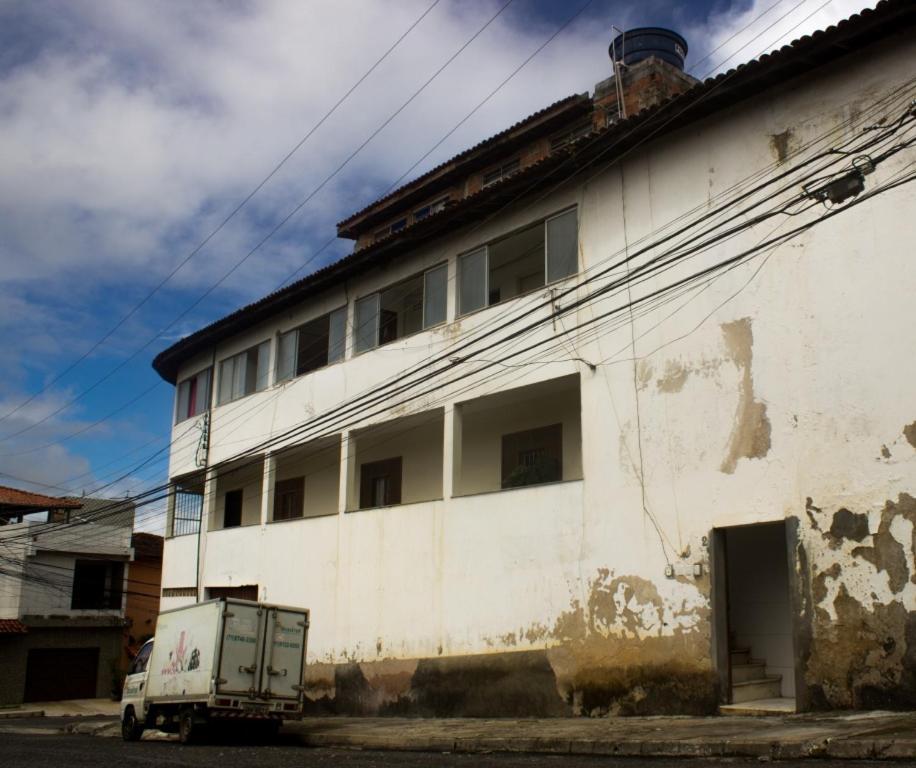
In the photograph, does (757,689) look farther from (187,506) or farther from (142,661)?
(187,506)

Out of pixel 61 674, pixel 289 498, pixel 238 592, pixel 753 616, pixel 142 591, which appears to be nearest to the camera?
pixel 753 616

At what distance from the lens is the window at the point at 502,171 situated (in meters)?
27.0

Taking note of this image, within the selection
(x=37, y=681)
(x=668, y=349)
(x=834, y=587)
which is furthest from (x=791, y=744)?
(x=37, y=681)

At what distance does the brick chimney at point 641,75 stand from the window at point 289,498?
12.4m

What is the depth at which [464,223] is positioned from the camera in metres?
19.6

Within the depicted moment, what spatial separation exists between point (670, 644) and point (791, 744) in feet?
16.6

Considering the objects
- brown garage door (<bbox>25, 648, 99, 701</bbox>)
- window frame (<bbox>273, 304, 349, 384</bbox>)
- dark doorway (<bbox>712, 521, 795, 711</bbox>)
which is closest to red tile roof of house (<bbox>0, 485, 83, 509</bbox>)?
brown garage door (<bbox>25, 648, 99, 701</bbox>)

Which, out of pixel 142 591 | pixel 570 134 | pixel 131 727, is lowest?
pixel 131 727

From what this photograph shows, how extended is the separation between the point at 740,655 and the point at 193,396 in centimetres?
1918

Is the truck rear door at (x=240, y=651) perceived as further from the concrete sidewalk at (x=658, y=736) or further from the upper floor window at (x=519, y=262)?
the upper floor window at (x=519, y=262)

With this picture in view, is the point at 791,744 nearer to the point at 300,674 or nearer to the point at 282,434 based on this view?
the point at 300,674

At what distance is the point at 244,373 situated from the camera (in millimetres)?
26312

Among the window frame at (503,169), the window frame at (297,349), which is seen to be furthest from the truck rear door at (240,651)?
the window frame at (503,169)

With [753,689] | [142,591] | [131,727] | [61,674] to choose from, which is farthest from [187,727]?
[142,591]
